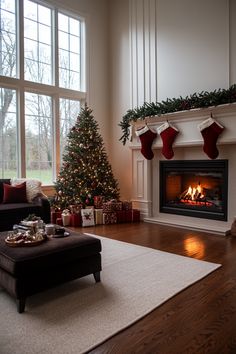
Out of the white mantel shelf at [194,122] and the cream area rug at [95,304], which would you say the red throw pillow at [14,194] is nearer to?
the cream area rug at [95,304]

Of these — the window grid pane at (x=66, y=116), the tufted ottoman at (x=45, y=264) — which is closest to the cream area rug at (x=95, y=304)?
the tufted ottoman at (x=45, y=264)

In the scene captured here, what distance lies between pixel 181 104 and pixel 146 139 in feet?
2.88

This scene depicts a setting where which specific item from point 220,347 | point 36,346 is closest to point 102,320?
point 36,346

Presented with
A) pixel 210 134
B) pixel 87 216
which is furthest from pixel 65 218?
pixel 210 134

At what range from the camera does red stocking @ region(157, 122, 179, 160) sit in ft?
16.3

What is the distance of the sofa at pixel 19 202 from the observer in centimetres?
423

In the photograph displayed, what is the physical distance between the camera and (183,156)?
5.23 metres

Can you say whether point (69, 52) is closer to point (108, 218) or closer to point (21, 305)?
point (108, 218)

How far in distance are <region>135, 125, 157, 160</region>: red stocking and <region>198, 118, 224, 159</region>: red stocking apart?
0.99 m

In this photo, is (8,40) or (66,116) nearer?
(8,40)

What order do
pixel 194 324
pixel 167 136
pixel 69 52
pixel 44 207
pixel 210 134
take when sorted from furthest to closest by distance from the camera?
1. pixel 69 52
2. pixel 167 136
3. pixel 44 207
4. pixel 210 134
5. pixel 194 324

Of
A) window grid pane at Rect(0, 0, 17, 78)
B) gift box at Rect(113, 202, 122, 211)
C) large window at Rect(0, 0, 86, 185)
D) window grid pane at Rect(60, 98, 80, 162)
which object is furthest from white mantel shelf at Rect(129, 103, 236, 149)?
window grid pane at Rect(0, 0, 17, 78)

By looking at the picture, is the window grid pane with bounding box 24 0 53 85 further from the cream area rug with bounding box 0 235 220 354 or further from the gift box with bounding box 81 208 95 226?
the cream area rug with bounding box 0 235 220 354

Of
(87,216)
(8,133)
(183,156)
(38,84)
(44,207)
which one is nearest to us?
(44,207)
